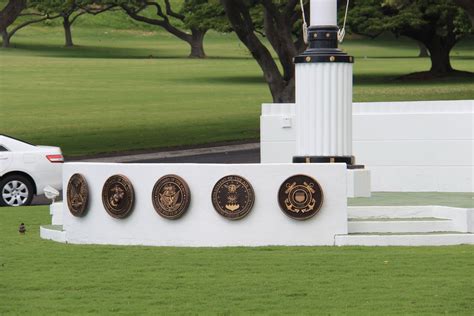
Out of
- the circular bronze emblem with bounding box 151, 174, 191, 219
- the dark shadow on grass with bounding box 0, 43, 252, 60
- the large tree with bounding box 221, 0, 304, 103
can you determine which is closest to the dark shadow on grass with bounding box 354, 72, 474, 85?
the large tree with bounding box 221, 0, 304, 103

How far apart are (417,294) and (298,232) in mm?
3746

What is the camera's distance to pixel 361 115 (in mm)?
20297

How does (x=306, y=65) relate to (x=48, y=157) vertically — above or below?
above

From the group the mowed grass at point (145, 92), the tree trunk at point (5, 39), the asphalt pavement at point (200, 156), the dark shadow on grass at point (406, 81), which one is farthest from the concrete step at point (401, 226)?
the tree trunk at point (5, 39)

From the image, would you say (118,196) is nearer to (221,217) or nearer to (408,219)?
(221,217)

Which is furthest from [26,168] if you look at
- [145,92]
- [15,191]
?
[145,92]

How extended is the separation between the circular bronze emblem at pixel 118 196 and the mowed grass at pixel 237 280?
555 millimetres

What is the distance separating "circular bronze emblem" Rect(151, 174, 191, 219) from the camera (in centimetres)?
1498

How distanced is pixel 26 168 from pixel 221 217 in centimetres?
882

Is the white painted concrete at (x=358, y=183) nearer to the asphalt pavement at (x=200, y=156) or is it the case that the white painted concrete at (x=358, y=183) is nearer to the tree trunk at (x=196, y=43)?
the asphalt pavement at (x=200, y=156)

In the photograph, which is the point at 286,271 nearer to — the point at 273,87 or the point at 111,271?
the point at 111,271

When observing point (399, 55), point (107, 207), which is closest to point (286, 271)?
point (107, 207)

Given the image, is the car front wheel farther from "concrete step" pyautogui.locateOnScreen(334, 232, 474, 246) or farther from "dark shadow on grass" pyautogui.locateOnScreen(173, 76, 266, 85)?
"dark shadow on grass" pyautogui.locateOnScreen(173, 76, 266, 85)

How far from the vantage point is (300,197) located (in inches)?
575
